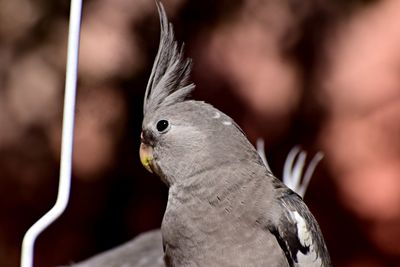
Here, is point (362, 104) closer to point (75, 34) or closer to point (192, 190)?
point (192, 190)

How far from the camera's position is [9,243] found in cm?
184

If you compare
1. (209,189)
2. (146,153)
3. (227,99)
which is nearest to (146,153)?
(146,153)

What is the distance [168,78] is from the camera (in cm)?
91

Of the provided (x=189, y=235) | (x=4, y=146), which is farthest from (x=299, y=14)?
(x=189, y=235)

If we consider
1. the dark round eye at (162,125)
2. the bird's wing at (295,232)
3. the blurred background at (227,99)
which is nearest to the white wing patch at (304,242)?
the bird's wing at (295,232)

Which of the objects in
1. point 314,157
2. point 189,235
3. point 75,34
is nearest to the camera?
point 75,34

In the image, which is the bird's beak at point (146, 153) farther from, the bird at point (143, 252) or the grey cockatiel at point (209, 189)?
the bird at point (143, 252)

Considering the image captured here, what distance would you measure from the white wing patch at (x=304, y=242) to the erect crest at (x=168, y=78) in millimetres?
246

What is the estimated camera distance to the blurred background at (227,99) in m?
1.74

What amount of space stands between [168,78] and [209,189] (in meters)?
0.17

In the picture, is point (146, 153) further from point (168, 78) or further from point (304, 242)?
point (304, 242)

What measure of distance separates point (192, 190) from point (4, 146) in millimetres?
1012

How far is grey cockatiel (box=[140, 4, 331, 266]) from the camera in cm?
90

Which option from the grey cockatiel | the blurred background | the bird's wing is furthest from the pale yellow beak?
the blurred background
